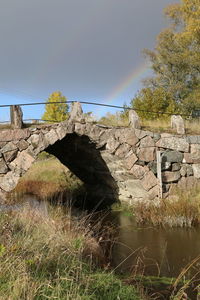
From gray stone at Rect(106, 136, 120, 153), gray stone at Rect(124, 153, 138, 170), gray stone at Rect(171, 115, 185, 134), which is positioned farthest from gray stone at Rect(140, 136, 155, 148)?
gray stone at Rect(171, 115, 185, 134)

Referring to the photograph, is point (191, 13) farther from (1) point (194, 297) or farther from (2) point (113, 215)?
(1) point (194, 297)

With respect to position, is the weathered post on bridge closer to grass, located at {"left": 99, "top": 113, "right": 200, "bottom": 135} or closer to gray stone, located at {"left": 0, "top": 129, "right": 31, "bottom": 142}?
gray stone, located at {"left": 0, "top": 129, "right": 31, "bottom": 142}

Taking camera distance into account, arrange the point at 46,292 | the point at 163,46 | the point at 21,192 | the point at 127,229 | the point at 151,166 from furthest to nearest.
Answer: the point at 163,46 < the point at 21,192 < the point at 151,166 < the point at 127,229 < the point at 46,292

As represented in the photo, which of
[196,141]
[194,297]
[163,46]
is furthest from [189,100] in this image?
[194,297]

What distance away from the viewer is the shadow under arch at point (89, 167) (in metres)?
10.5

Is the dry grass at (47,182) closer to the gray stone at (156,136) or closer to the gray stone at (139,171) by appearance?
the gray stone at (139,171)

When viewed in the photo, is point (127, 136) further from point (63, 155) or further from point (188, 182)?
point (63, 155)

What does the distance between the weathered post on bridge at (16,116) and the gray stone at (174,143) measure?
13.5ft

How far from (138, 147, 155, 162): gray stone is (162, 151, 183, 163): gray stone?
1.21 ft

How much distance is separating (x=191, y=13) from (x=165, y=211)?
1265 cm

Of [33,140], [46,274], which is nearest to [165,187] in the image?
[33,140]

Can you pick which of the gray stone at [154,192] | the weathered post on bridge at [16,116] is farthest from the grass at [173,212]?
the weathered post on bridge at [16,116]

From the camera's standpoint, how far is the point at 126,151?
967cm

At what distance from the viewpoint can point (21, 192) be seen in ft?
49.1
